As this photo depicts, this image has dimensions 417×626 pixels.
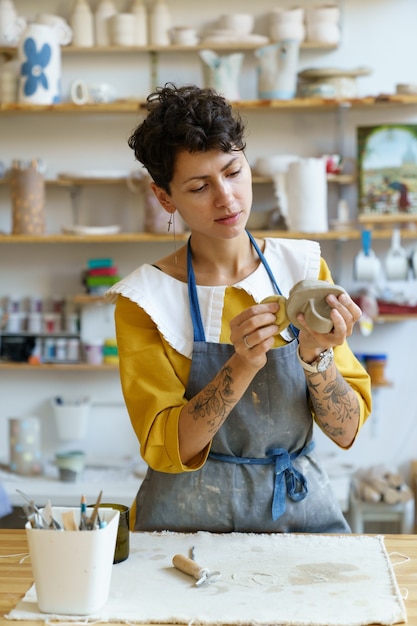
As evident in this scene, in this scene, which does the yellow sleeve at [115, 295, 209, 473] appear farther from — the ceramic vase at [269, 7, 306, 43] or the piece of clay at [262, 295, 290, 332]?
the ceramic vase at [269, 7, 306, 43]

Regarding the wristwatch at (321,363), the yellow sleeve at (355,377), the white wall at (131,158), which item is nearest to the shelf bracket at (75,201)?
the white wall at (131,158)

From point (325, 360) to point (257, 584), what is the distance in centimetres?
42

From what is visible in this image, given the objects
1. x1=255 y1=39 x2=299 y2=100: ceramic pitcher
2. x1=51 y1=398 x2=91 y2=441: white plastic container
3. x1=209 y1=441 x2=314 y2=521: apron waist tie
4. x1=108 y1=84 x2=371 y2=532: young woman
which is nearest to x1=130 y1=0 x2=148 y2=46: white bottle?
x1=255 y1=39 x2=299 y2=100: ceramic pitcher

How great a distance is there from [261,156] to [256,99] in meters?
0.23

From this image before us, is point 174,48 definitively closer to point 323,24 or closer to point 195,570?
point 323,24

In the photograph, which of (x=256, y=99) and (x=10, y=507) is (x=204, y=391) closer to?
(x=10, y=507)

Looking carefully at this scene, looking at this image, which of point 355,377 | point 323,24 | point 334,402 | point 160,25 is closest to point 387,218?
point 323,24

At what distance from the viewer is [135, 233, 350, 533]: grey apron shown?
5.54ft

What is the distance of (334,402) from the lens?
65.0 inches

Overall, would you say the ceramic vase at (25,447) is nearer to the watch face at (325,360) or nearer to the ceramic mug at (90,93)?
the ceramic mug at (90,93)

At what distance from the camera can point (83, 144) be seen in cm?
375

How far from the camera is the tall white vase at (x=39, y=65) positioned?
344cm

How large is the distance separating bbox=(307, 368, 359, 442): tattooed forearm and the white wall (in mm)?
2047

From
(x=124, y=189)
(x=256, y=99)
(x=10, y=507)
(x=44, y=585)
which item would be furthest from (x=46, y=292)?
(x=44, y=585)
